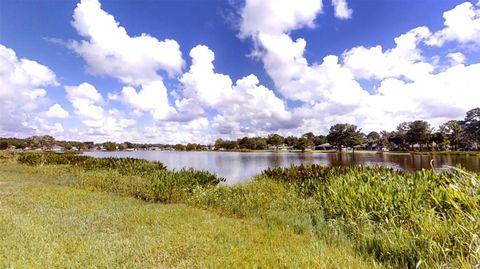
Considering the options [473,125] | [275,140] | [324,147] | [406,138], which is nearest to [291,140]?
[275,140]

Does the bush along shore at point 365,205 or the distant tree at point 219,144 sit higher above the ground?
the distant tree at point 219,144

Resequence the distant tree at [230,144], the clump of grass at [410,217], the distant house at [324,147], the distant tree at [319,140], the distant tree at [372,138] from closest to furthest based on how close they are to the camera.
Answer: the clump of grass at [410,217], the distant tree at [372,138], the distant house at [324,147], the distant tree at [319,140], the distant tree at [230,144]

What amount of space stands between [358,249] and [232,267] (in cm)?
259

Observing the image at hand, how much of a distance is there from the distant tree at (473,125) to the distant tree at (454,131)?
4.01 metres

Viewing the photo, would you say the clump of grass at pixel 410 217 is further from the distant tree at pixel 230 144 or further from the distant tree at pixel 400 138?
the distant tree at pixel 230 144

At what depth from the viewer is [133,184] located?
1329 cm

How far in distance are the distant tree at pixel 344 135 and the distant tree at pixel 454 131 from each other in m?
23.0

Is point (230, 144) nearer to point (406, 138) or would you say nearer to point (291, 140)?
point (291, 140)

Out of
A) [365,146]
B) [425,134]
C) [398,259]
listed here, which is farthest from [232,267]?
[365,146]

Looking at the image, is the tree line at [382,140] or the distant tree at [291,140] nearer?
the tree line at [382,140]

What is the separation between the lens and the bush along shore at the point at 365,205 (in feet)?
14.1

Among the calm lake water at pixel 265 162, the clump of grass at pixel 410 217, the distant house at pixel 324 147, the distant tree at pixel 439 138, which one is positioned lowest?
the calm lake water at pixel 265 162

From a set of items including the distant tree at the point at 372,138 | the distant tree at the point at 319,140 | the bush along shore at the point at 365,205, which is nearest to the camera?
the bush along shore at the point at 365,205

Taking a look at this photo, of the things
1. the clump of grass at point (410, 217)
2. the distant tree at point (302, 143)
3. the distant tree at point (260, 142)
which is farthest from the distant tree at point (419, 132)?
the clump of grass at point (410, 217)
